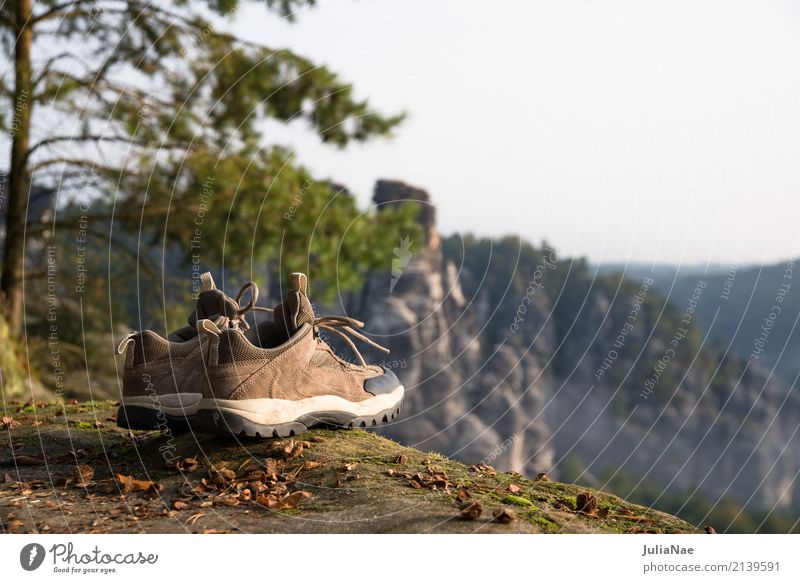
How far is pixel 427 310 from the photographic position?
6362 cm

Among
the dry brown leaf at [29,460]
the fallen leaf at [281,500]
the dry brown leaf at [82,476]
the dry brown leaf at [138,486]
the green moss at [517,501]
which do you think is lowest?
the dry brown leaf at [29,460]

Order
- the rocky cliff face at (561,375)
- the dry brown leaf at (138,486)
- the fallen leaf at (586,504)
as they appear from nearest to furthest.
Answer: the fallen leaf at (586,504), the dry brown leaf at (138,486), the rocky cliff face at (561,375)

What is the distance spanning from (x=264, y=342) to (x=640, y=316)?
2970 inches

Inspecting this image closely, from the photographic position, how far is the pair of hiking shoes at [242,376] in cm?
344

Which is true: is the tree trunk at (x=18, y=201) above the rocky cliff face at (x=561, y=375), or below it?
above

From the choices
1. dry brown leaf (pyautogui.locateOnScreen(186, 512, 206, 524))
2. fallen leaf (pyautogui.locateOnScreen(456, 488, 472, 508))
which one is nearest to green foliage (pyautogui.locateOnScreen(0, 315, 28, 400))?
dry brown leaf (pyautogui.locateOnScreen(186, 512, 206, 524))

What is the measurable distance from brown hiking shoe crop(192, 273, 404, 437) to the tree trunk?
6.55 meters

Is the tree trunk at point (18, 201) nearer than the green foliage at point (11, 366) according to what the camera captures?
No

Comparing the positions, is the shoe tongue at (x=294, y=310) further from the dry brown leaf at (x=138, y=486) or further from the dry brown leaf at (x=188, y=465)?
the dry brown leaf at (x=138, y=486)

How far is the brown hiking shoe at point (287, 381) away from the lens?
342cm

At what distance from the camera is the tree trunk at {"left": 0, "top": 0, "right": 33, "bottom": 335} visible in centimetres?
930

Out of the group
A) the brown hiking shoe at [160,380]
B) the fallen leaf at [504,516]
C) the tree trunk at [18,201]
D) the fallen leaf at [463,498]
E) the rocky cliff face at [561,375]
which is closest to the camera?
the fallen leaf at [504,516]

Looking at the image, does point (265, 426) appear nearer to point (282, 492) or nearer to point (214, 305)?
point (282, 492)

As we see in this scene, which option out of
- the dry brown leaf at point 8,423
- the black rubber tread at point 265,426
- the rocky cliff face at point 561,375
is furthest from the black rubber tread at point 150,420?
the rocky cliff face at point 561,375
